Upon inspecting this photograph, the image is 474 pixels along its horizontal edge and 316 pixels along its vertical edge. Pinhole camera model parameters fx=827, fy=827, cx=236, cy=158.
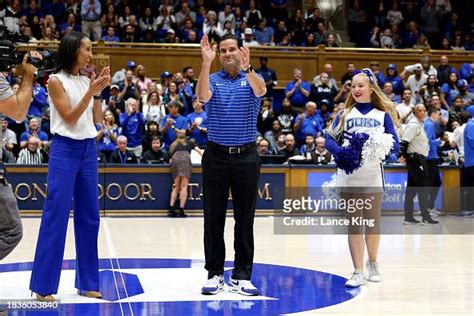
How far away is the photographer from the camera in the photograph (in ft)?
17.3

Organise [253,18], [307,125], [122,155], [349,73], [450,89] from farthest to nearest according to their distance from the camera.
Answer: [253,18], [450,89], [349,73], [307,125], [122,155]

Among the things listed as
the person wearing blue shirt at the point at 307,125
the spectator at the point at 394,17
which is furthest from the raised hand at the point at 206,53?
the spectator at the point at 394,17

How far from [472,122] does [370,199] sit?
7.36 metres

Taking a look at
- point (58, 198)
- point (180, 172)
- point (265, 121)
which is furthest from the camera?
point (265, 121)

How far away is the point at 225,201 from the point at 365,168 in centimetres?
140

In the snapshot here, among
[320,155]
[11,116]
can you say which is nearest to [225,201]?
[11,116]

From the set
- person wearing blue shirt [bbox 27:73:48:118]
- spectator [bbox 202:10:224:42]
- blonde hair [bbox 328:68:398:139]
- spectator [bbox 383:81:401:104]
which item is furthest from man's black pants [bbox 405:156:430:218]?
spectator [bbox 202:10:224:42]

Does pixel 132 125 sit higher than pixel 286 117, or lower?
lower

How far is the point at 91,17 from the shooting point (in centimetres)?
2022

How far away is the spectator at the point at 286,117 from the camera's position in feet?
58.7

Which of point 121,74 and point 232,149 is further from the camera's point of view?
point 121,74

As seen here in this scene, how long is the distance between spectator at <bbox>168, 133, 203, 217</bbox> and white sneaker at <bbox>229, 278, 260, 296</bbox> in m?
7.74

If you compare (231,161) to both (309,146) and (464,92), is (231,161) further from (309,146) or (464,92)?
(464,92)

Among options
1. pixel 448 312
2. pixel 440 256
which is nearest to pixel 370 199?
pixel 448 312
